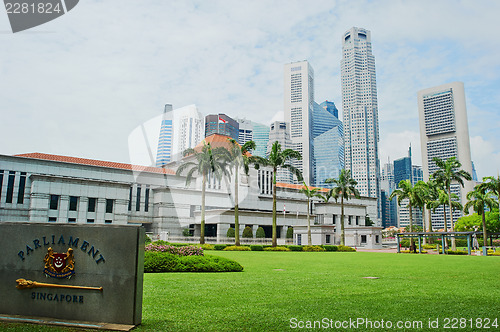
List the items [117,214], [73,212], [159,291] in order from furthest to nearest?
[117,214] → [73,212] → [159,291]

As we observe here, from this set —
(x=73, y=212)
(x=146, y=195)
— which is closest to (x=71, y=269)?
(x=73, y=212)

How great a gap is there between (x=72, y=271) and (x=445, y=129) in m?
199

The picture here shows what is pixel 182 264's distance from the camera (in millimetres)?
15758

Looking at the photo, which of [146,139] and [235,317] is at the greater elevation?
[146,139]

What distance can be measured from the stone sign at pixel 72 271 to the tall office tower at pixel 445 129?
18876 centimetres

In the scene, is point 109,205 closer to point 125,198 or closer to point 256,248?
point 125,198

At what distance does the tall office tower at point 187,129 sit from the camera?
7488 centimetres

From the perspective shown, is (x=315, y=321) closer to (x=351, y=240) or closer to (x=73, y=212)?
(x=73, y=212)

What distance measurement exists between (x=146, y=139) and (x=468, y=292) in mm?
36498

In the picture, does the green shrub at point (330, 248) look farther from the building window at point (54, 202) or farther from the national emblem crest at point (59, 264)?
the national emblem crest at point (59, 264)

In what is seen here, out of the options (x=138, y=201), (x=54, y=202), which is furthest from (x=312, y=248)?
(x=54, y=202)

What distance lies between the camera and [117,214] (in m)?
56.6

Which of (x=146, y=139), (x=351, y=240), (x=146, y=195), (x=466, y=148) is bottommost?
(x=351, y=240)

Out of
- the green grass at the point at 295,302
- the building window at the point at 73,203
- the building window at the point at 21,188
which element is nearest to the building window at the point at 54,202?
the building window at the point at 73,203
